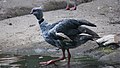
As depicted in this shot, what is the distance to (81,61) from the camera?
869 centimetres

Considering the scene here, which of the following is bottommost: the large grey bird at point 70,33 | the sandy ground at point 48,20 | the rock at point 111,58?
the sandy ground at point 48,20

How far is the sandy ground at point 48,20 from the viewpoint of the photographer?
1122cm

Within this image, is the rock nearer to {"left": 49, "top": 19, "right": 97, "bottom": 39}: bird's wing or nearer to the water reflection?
{"left": 49, "top": 19, "right": 97, "bottom": 39}: bird's wing

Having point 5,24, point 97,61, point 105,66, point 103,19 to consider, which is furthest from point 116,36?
point 5,24

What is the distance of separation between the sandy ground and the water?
3.30 feet

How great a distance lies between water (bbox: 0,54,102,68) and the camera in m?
8.13

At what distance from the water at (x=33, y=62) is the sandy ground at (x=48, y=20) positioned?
1.00 meters

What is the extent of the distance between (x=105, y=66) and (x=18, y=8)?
8261mm

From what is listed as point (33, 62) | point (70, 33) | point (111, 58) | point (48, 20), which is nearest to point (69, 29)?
point (70, 33)

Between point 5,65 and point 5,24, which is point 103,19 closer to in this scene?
point 5,24

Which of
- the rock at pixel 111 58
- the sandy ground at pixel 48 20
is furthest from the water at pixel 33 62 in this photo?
the sandy ground at pixel 48 20

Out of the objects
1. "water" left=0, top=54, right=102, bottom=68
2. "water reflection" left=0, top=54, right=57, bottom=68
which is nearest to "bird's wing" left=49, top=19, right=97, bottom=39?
"water" left=0, top=54, right=102, bottom=68

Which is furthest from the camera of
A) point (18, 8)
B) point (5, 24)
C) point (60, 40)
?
point (18, 8)

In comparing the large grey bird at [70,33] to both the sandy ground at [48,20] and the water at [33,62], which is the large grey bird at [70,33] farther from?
the sandy ground at [48,20]
